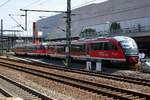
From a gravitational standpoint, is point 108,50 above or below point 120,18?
below

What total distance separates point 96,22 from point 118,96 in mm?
81170

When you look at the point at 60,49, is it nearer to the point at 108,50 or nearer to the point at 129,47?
the point at 108,50

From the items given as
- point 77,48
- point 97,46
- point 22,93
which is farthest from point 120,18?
point 22,93

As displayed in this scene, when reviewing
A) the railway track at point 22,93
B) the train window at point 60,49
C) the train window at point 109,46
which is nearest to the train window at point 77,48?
the train window at point 60,49

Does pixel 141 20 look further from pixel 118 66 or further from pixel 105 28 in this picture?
pixel 118 66

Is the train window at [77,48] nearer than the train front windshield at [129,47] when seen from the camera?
No

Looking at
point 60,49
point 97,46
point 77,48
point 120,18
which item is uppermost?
point 120,18

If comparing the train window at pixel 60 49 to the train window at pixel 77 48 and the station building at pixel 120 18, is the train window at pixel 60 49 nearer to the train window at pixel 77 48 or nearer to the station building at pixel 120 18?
the train window at pixel 77 48

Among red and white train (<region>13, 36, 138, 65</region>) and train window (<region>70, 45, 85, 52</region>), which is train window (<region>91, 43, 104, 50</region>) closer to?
red and white train (<region>13, 36, 138, 65</region>)

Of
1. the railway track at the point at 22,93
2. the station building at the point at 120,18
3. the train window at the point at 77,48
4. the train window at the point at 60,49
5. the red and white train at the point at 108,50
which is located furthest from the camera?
the station building at the point at 120,18

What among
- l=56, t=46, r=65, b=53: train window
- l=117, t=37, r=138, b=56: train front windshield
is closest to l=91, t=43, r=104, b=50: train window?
l=117, t=37, r=138, b=56: train front windshield

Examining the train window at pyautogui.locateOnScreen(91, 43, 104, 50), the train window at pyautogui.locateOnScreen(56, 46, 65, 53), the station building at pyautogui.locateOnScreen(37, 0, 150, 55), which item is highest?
the station building at pyautogui.locateOnScreen(37, 0, 150, 55)

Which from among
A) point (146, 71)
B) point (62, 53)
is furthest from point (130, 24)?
point (146, 71)

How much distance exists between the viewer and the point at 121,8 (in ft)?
282
